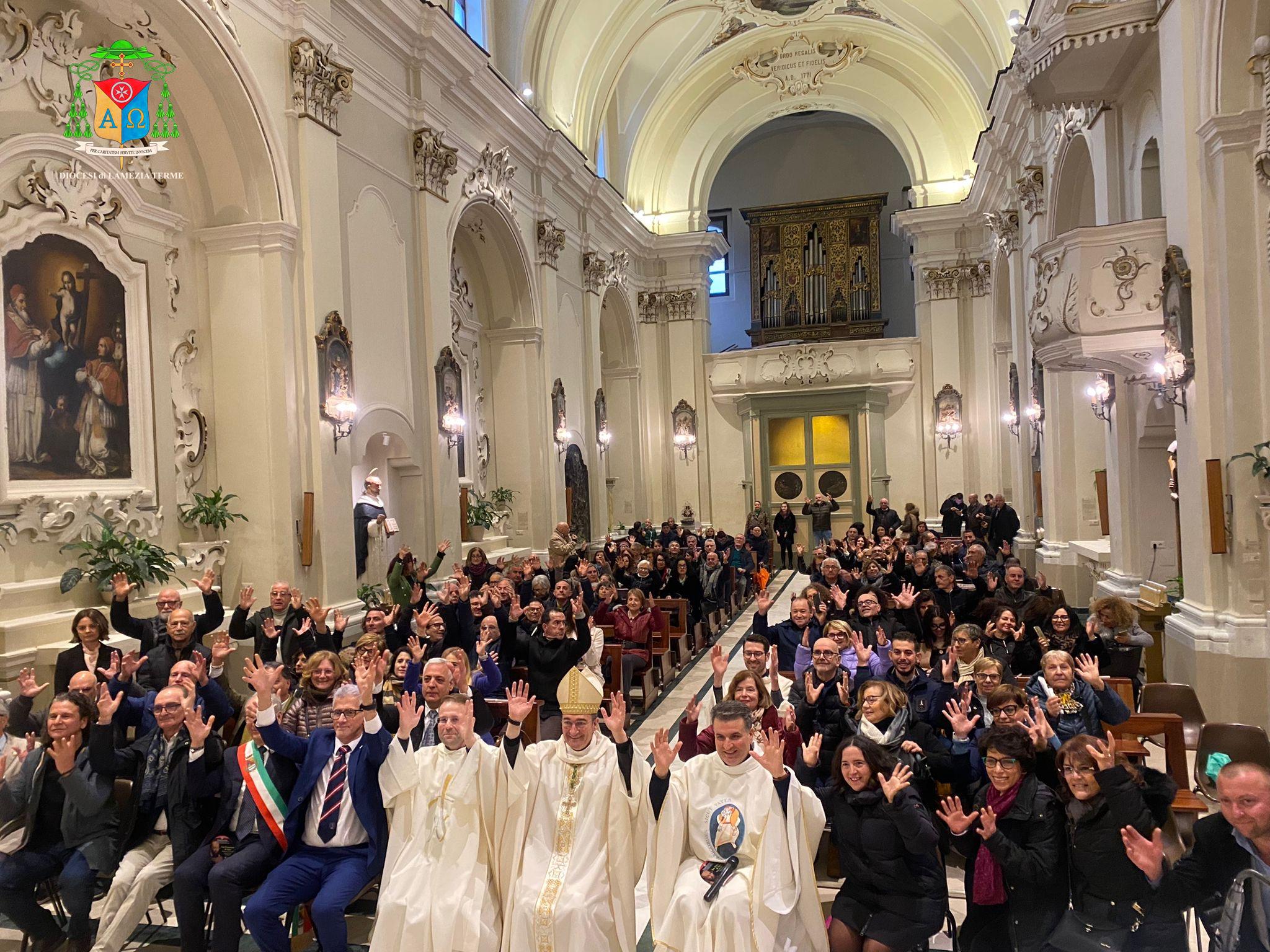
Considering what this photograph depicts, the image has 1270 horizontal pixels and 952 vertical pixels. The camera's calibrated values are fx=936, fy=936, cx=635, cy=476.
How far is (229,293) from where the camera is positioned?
8.60 m

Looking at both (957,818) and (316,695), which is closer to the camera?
(957,818)

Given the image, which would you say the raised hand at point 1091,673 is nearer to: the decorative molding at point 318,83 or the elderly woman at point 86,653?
the elderly woman at point 86,653

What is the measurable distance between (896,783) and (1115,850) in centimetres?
80

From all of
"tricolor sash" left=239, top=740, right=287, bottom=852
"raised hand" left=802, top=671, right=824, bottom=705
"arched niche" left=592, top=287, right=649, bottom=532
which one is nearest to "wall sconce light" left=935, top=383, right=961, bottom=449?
"arched niche" left=592, top=287, right=649, bottom=532

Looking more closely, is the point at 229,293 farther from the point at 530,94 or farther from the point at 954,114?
the point at 954,114

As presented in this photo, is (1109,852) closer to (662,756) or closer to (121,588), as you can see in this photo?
(662,756)

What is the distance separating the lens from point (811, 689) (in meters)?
5.16

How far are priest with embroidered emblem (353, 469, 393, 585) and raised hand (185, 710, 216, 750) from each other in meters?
5.80

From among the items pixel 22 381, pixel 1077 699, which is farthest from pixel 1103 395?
pixel 22 381

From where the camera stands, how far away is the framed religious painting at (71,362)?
22.0 ft

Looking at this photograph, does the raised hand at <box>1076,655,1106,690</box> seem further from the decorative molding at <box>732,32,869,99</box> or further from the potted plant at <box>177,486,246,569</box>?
the decorative molding at <box>732,32,869,99</box>

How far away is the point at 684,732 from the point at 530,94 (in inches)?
470

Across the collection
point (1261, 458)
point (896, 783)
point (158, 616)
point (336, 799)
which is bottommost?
point (336, 799)

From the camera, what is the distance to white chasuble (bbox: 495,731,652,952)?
3.84 m
